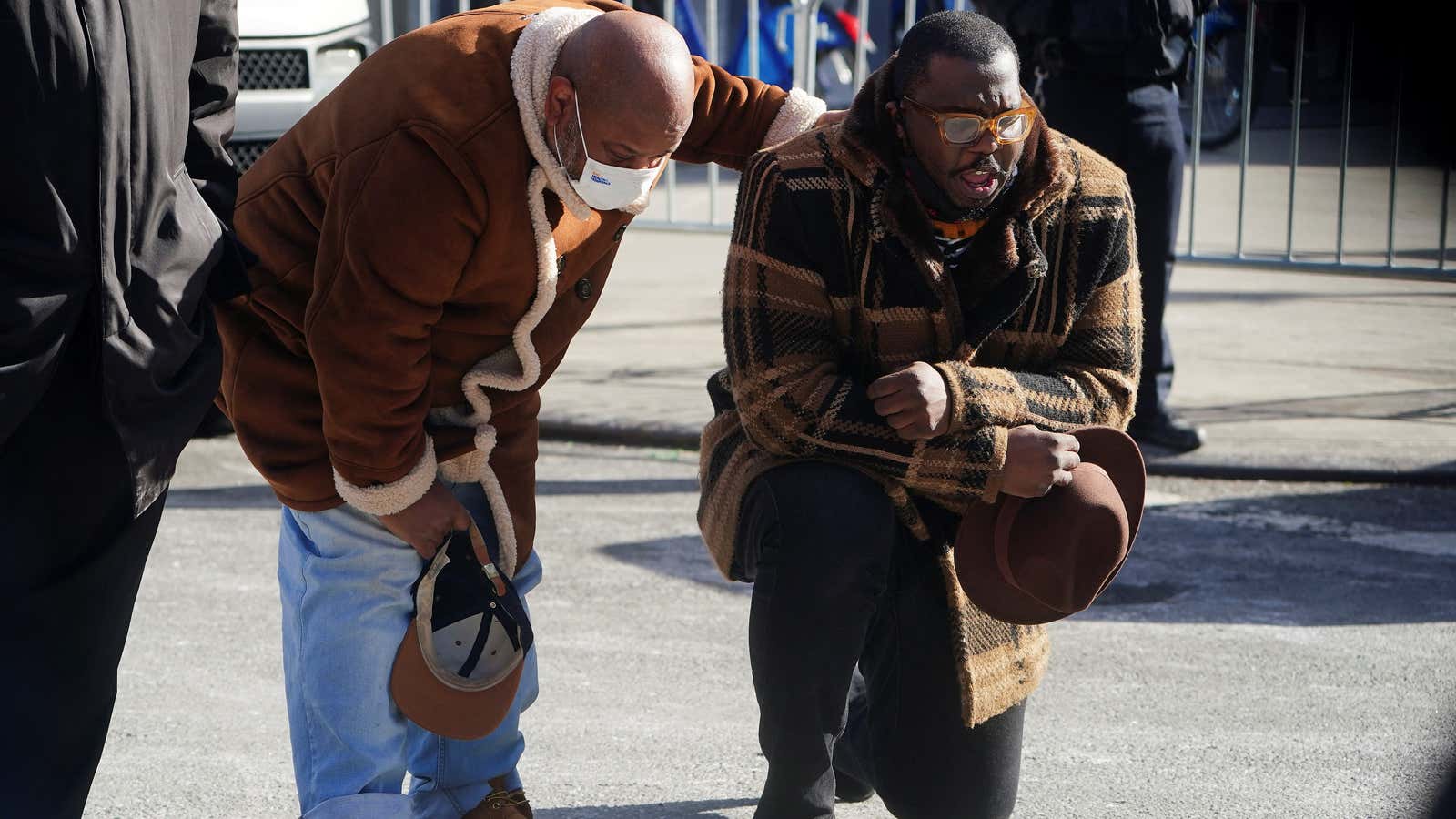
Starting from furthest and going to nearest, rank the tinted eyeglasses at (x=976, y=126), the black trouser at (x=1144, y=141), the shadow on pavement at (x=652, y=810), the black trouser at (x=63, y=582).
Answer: the black trouser at (x=1144, y=141), the shadow on pavement at (x=652, y=810), the tinted eyeglasses at (x=976, y=126), the black trouser at (x=63, y=582)

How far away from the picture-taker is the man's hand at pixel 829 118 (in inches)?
116

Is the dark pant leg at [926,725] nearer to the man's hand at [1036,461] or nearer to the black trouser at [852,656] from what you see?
the black trouser at [852,656]

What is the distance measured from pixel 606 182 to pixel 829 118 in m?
0.68

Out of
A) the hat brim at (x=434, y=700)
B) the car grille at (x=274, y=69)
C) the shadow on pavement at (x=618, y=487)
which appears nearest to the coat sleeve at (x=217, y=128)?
the hat brim at (x=434, y=700)

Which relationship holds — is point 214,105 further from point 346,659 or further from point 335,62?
point 335,62

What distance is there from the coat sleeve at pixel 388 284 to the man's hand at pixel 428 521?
4.4 inches

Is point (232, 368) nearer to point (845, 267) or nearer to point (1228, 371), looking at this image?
point (845, 267)

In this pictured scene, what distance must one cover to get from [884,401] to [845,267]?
26 cm

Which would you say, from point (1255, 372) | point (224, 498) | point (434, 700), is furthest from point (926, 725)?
point (1255, 372)

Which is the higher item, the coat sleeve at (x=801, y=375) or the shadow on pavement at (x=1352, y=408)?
the coat sleeve at (x=801, y=375)

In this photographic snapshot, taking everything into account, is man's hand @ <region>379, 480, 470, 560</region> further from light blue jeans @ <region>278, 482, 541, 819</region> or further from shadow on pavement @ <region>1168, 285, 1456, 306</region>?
shadow on pavement @ <region>1168, 285, 1456, 306</region>

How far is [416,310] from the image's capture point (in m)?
2.40

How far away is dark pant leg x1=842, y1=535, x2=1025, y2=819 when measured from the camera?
283 cm

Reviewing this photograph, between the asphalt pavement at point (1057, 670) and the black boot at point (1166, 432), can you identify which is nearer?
the asphalt pavement at point (1057, 670)
